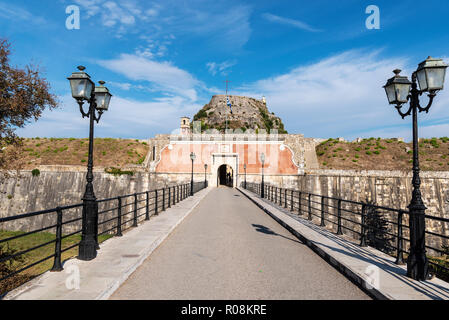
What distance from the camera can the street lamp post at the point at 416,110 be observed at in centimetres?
471

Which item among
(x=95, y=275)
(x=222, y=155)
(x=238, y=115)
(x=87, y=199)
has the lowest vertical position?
(x=95, y=275)

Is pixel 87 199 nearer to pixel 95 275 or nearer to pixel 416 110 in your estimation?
pixel 95 275

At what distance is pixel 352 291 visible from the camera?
4.30m

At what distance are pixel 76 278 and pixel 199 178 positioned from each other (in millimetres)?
39387

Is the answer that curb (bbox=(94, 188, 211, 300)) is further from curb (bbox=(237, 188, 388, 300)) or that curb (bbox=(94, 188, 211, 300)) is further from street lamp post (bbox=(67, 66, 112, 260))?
curb (bbox=(237, 188, 388, 300))

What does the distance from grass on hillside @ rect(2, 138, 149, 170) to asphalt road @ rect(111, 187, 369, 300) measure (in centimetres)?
4372

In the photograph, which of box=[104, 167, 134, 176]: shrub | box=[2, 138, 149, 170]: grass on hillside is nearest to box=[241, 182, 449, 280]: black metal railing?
box=[104, 167, 134, 176]: shrub

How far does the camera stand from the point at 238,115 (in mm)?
89750

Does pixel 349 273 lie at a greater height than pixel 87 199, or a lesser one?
lesser

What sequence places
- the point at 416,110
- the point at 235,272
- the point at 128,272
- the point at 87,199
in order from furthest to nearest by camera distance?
the point at 87,199, the point at 416,110, the point at 235,272, the point at 128,272

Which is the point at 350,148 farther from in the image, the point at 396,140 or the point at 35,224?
the point at 35,224

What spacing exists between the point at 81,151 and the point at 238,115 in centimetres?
4991

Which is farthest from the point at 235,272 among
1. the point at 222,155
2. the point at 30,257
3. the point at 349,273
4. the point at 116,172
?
the point at 222,155

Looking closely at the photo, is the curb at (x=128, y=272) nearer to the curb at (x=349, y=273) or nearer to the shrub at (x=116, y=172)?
the curb at (x=349, y=273)
